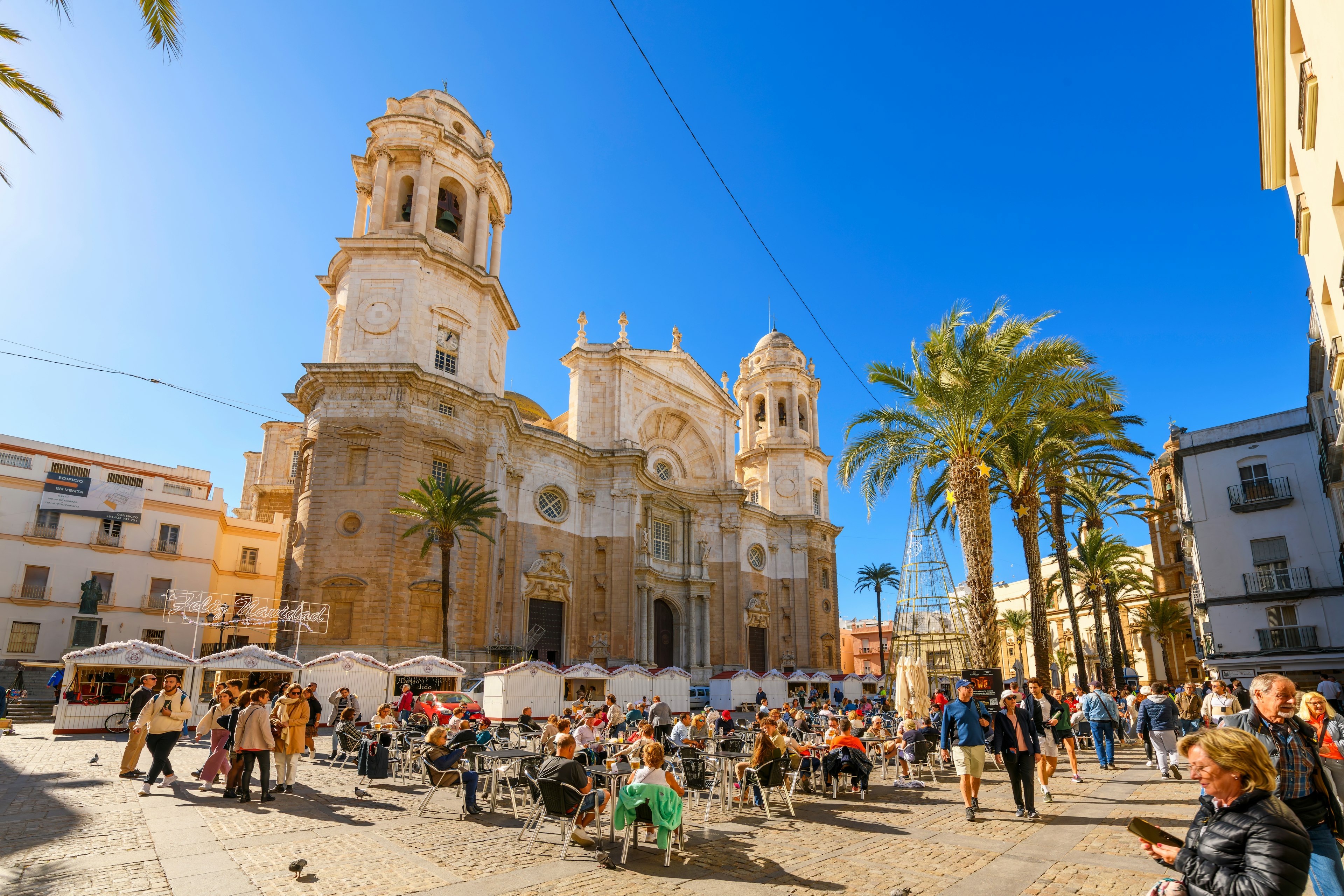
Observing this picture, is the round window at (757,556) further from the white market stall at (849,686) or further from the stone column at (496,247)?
the stone column at (496,247)

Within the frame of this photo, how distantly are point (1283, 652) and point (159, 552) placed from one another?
4788cm

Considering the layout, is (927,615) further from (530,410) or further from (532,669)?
(530,410)

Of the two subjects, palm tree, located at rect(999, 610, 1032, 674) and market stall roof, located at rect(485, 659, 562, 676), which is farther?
palm tree, located at rect(999, 610, 1032, 674)

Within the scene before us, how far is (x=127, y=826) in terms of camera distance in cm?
816

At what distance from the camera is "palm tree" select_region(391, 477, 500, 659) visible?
2586 centimetres

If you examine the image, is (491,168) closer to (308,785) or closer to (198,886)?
(308,785)

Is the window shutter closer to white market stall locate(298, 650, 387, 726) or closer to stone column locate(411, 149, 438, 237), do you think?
white market stall locate(298, 650, 387, 726)

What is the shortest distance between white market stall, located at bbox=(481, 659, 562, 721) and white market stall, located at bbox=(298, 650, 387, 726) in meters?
3.16

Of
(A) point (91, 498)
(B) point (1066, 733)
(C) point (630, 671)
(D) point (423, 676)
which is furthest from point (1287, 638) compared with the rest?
(A) point (91, 498)

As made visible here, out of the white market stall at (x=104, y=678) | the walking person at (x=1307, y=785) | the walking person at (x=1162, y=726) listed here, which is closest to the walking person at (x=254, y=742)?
the walking person at (x=1307, y=785)

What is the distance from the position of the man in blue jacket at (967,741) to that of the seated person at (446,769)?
5.96 meters

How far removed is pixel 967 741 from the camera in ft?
29.9

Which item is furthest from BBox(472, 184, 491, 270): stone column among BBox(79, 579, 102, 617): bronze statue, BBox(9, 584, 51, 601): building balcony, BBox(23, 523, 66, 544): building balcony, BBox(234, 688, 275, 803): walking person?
BBox(234, 688, 275, 803): walking person

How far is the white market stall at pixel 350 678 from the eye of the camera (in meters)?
21.4
